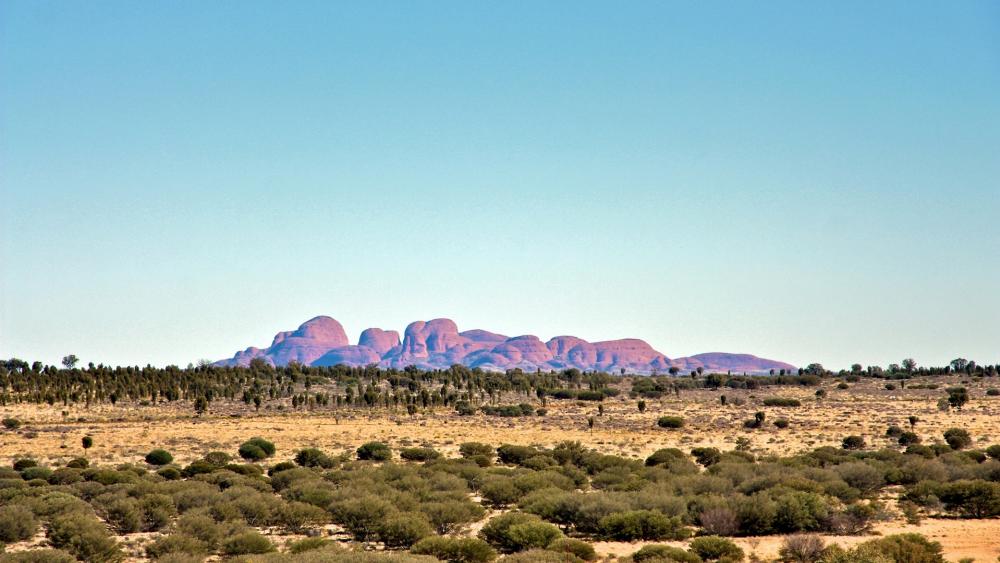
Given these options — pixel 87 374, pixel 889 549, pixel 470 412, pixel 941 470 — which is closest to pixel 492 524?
pixel 889 549

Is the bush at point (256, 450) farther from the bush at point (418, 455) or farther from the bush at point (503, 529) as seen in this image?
the bush at point (503, 529)

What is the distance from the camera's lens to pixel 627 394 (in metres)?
116

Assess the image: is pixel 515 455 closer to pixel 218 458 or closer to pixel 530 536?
pixel 218 458

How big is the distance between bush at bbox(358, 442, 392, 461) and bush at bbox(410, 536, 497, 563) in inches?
1043

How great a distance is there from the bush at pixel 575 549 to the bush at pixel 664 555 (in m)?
1.13

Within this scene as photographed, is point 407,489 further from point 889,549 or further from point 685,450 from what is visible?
point 685,450

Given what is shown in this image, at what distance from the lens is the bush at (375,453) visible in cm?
4688

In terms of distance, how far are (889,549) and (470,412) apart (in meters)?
66.2

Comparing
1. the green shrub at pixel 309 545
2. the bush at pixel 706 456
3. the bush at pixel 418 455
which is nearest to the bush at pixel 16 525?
the green shrub at pixel 309 545

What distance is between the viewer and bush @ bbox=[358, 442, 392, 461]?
154ft

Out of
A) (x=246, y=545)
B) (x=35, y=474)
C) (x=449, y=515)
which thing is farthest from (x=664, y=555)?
(x=35, y=474)

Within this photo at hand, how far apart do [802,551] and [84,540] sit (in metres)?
17.1

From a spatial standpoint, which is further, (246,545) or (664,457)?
(664,457)

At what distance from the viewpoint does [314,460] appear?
144 ft
